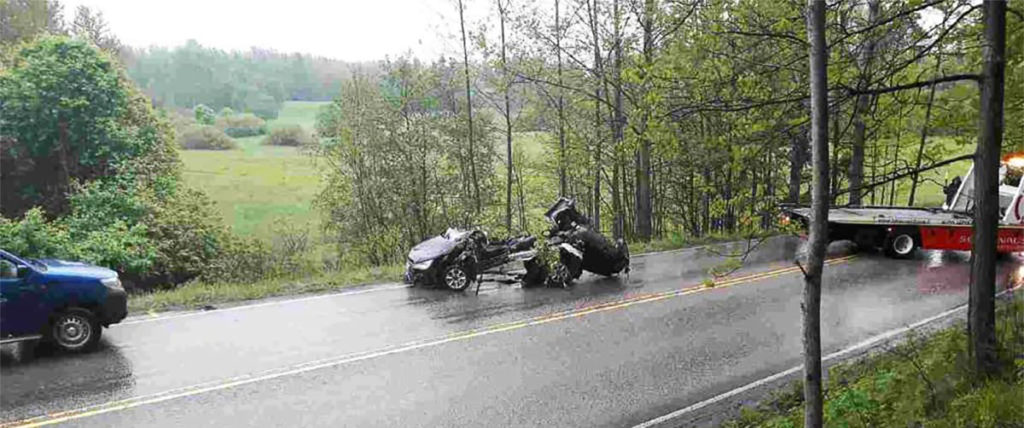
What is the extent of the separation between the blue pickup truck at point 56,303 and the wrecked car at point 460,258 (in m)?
5.38

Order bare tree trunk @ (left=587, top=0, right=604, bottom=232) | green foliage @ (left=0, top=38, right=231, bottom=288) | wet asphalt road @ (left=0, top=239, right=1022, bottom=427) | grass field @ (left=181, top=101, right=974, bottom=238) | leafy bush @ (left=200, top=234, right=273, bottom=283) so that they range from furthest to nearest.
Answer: grass field @ (left=181, top=101, right=974, bottom=238) < bare tree trunk @ (left=587, top=0, right=604, bottom=232) < leafy bush @ (left=200, top=234, right=273, bottom=283) < green foliage @ (left=0, top=38, right=231, bottom=288) < wet asphalt road @ (left=0, top=239, right=1022, bottom=427)

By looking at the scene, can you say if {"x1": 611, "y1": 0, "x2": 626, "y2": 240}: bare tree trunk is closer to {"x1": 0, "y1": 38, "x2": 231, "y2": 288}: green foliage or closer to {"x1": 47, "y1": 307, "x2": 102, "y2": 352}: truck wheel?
{"x1": 47, "y1": 307, "x2": 102, "y2": 352}: truck wheel

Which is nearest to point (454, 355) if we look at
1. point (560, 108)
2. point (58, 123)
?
point (560, 108)

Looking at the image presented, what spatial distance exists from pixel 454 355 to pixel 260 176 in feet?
111

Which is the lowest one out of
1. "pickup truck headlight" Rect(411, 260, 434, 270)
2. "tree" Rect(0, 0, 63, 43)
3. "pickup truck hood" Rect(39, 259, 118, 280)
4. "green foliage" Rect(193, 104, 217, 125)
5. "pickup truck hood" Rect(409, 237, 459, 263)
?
"pickup truck headlight" Rect(411, 260, 434, 270)

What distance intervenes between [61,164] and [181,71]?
19.4 m

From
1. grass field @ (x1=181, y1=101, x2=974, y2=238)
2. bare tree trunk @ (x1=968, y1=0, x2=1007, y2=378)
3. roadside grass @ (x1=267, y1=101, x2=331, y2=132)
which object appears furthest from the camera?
roadside grass @ (x1=267, y1=101, x2=331, y2=132)

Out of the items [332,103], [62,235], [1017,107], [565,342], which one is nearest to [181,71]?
[332,103]

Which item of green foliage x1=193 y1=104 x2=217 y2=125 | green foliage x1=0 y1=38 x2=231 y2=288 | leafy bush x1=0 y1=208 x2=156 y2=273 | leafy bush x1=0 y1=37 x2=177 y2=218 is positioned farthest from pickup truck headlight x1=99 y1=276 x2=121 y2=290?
green foliage x1=193 y1=104 x2=217 y2=125

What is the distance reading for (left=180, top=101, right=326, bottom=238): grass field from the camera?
3441cm

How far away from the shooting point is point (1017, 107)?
801 centimetres

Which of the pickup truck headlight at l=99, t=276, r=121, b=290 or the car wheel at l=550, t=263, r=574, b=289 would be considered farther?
the car wheel at l=550, t=263, r=574, b=289

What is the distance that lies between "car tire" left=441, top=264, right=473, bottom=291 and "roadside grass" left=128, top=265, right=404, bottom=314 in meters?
1.37

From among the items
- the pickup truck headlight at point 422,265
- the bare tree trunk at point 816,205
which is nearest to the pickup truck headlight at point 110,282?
the pickup truck headlight at point 422,265
